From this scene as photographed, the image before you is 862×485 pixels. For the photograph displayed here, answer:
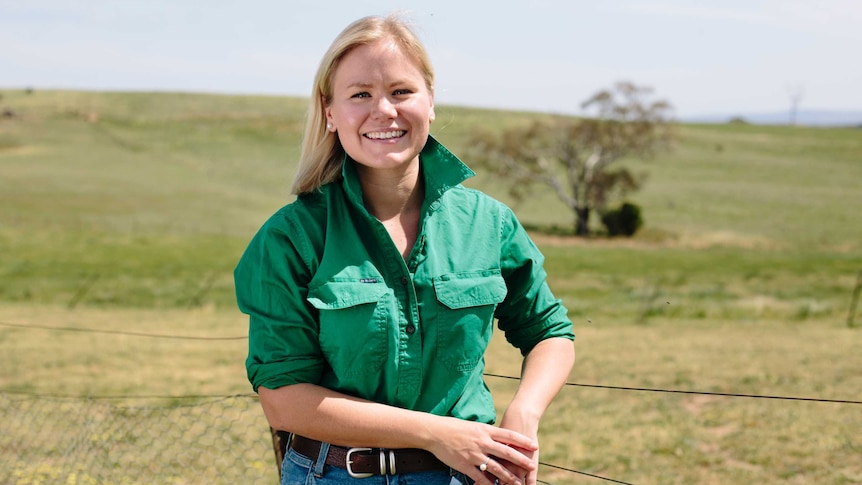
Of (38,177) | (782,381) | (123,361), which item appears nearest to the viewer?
(782,381)

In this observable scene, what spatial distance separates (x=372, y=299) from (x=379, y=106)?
458 mm

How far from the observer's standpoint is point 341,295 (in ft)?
6.09

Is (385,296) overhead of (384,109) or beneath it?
beneath

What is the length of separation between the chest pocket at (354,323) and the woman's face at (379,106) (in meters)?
0.33

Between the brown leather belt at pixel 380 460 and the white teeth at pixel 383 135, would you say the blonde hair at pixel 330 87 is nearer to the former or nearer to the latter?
the white teeth at pixel 383 135

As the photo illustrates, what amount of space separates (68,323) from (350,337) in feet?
51.2

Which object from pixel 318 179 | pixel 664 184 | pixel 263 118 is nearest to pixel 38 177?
pixel 263 118

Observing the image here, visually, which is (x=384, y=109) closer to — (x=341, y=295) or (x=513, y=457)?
(x=341, y=295)

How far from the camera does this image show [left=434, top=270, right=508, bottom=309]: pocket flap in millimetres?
1934

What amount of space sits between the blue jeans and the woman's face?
71 cm

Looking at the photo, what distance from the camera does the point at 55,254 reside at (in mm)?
27078

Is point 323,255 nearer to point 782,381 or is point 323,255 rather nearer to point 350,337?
point 350,337

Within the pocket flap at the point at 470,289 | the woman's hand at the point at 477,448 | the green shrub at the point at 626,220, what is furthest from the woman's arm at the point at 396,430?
the green shrub at the point at 626,220

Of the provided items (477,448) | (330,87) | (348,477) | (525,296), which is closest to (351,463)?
(348,477)
